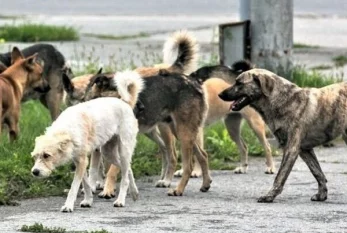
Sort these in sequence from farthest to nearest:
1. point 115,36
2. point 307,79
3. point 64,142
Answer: point 115,36, point 307,79, point 64,142

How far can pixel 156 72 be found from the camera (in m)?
12.3

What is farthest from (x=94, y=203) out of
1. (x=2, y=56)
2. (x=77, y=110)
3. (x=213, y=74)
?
(x=2, y=56)

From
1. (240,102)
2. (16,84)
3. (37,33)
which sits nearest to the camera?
(240,102)

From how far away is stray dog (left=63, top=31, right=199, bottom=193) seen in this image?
10852 millimetres

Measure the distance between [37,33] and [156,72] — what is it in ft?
26.7

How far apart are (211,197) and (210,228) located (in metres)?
1.65

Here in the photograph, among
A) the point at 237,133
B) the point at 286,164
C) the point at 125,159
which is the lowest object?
Result: the point at 237,133

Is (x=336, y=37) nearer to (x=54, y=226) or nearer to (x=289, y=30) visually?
(x=289, y=30)

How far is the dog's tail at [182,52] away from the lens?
12.0 m

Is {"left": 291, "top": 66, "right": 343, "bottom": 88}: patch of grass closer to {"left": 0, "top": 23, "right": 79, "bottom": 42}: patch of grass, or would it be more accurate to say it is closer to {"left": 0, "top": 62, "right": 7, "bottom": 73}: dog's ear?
{"left": 0, "top": 62, "right": 7, "bottom": 73}: dog's ear

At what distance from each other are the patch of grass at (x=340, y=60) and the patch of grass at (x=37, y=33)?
4.72 metres

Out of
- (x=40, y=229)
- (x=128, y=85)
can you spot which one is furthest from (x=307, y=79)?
(x=40, y=229)

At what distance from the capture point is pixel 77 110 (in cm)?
988

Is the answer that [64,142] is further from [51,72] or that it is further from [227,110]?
[51,72]
